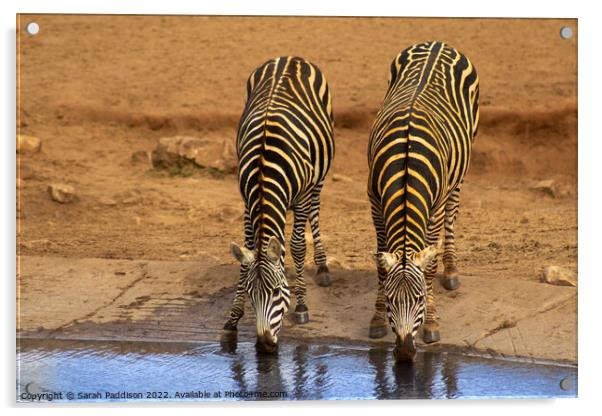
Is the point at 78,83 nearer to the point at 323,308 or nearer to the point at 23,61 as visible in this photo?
the point at 23,61

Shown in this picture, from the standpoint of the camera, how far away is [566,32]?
804 centimetres

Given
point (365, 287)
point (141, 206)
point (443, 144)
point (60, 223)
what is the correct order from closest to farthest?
point (443, 144) < point (365, 287) < point (60, 223) < point (141, 206)

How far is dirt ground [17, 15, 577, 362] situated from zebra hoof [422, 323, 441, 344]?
0.10 metres

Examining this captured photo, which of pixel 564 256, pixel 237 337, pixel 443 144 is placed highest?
pixel 443 144

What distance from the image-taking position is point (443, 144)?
7.81 m

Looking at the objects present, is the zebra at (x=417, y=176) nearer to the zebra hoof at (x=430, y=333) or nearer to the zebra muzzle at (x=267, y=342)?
the zebra hoof at (x=430, y=333)

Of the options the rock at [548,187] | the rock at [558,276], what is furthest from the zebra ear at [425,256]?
the rock at [548,187]

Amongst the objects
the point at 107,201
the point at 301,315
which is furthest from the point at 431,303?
the point at 107,201

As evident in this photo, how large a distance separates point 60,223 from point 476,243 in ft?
10.9

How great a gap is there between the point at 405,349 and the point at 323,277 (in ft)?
5.05

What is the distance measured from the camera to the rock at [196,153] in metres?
10.2

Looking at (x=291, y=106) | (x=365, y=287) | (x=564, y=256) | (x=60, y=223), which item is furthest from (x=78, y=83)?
(x=564, y=256)

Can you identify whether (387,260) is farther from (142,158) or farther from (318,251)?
(142,158)

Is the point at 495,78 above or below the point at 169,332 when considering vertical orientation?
above
